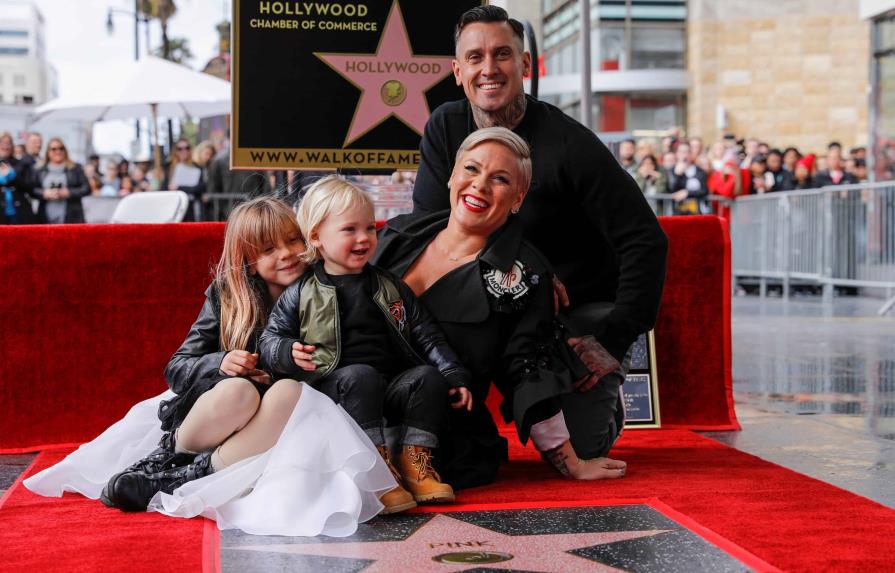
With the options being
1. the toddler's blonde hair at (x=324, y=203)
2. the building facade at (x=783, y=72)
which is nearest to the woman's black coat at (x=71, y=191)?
the toddler's blonde hair at (x=324, y=203)

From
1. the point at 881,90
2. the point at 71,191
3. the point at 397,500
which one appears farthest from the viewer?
the point at 881,90

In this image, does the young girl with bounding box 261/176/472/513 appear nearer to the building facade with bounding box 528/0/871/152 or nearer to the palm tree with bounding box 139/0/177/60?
the building facade with bounding box 528/0/871/152

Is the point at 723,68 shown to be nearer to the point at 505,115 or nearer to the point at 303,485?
→ the point at 505,115

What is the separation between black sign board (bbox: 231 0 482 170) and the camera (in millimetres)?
5453

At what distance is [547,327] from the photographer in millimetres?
4145

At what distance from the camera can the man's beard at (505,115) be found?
4.33 metres

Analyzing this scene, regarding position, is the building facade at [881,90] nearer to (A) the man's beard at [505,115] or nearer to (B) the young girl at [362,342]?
(A) the man's beard at [505,115]

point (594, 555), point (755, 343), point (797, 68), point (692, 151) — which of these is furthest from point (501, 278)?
point (797, 68)

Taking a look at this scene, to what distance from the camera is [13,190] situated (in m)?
14.1

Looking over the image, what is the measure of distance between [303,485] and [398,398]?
485mm

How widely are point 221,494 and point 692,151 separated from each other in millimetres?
13720

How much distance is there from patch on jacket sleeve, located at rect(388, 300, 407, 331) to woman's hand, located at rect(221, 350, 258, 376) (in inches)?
18.6

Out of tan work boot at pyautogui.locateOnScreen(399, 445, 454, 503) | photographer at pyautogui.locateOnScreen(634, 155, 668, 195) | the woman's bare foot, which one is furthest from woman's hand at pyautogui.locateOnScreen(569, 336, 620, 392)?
photographer at pyautogui.locateOnScreen(634, 155, 668, 195)

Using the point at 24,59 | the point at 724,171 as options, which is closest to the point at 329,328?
the point at 724,171
